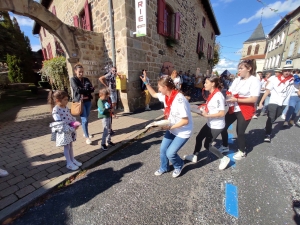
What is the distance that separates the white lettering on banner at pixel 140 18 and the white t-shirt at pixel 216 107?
389 centimetres

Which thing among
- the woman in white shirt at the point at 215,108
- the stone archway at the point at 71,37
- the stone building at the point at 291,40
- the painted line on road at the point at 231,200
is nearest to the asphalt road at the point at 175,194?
the painted line on road at the point at 231,200

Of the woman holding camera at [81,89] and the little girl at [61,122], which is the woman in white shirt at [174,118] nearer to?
the little girl at [61,122]

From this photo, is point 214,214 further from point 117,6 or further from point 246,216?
point 117,6

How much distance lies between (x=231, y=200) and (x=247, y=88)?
70.0 inches

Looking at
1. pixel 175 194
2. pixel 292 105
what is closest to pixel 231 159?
pixel 175 194

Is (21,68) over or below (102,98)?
over

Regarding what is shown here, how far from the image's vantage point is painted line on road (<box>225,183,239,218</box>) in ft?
5.77

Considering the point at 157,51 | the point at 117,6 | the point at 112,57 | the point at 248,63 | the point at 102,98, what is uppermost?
the point at 117,6

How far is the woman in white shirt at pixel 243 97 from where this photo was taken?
245 cm

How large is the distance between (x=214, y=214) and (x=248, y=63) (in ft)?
7.79

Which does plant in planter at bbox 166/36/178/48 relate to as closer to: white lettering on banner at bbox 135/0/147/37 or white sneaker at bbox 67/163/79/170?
white lettering on banner at bbox 135/0/147/37

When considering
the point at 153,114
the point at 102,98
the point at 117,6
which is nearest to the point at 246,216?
the point at 102,98

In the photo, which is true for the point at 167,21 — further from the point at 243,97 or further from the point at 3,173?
the point at 3,173

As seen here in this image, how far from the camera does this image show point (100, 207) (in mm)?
1848
